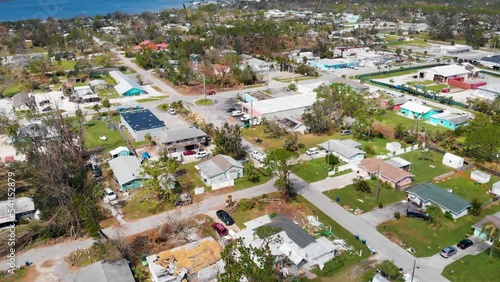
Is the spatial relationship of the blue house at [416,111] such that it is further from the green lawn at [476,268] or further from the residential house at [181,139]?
the green lawn at [476,268]

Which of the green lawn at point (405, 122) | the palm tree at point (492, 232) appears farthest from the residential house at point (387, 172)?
the green lawn at point (405, 122)

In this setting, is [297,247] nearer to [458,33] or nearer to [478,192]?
[478,192]

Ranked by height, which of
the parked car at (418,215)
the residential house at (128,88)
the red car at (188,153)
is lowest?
the parked car at (418,215)

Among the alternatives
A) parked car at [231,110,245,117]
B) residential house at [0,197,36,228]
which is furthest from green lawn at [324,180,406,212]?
residential house at [0,197,36,228]

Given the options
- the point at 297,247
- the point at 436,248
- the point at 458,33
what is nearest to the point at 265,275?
the point at 297,247

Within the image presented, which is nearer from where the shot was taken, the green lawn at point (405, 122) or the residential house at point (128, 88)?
the green lawn at point (405, 122)

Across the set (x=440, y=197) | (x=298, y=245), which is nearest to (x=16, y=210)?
(x=298, y=245)

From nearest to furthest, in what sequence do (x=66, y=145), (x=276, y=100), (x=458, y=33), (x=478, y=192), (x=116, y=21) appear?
(x=478, y=192)
(x=66, y=145)
(x=276, y=100)
(x=458, y=33)
(x=116, y=21)
